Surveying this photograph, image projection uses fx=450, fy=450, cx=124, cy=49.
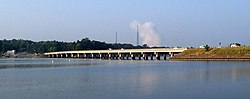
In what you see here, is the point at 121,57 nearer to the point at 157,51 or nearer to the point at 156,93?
the point at 157,51

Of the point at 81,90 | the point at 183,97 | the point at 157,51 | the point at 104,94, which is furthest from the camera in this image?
the point at 157,51

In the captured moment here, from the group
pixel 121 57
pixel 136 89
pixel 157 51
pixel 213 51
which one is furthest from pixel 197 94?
pixel 121 57

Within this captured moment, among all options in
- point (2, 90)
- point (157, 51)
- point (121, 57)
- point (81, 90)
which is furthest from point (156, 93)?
point (121, 57)

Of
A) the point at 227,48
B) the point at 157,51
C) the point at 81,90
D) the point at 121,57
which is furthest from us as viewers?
the point at 121,57

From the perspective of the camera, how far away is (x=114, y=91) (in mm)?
39969

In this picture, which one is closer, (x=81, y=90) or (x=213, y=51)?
(x=81, y=90)

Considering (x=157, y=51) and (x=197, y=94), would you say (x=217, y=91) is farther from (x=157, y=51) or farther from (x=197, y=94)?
(x=157, y=51)

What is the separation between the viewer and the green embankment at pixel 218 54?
444ft

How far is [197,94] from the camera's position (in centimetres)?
3728

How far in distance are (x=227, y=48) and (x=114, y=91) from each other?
4394 inches

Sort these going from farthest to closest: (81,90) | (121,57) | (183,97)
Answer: (121,57), (81,90), (183,97)

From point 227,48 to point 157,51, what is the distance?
85.4 feet

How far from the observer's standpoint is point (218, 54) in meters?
142

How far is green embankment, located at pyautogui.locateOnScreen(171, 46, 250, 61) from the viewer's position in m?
135
